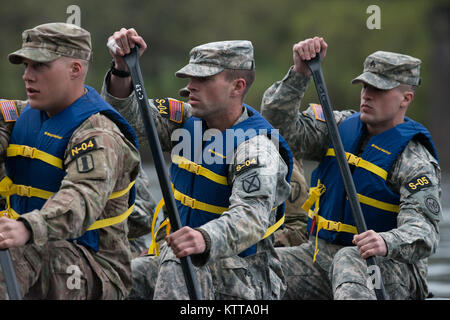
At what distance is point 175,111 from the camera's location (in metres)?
6.16

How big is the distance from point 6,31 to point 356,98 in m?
13.3

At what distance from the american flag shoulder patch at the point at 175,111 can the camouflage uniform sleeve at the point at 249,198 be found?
0.70 metres

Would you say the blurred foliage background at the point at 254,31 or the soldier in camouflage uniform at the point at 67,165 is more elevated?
the blurred foliage background at the point at 254,31

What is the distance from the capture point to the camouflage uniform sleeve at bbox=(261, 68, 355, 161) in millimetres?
6645

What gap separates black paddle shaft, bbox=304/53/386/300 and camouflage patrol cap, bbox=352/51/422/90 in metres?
0.55

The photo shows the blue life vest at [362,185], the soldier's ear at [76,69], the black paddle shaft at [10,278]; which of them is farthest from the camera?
the blue life vest at [362,185]

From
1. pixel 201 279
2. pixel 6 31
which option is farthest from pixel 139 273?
pixel 6 31

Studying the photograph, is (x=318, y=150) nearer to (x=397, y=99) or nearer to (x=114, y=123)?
(x=397, y=99)

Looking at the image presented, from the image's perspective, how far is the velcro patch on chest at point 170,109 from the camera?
613cm

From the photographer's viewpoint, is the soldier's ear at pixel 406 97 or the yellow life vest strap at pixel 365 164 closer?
the yellow life vest strap at pixel 365 164
